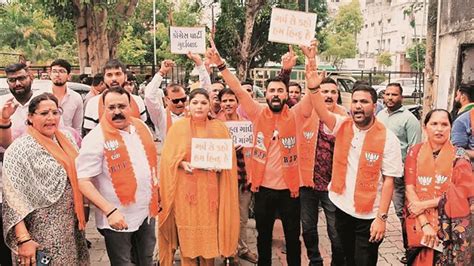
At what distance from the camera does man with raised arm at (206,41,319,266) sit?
4.13 meters

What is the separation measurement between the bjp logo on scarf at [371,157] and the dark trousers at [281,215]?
90 centimetres

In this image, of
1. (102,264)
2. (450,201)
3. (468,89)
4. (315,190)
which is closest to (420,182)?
(450,201)

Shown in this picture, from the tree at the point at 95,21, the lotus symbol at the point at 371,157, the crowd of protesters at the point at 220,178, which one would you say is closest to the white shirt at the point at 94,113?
the crowd of protesters at the point at 220,178

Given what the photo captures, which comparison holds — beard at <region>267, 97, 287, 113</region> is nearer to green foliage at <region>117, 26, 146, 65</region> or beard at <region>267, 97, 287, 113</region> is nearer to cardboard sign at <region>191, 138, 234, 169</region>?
cardboard sign at <region>191, 138, 234, 169</region>

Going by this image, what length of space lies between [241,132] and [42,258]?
2058mm

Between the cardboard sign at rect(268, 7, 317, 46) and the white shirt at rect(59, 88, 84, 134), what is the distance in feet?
7.90

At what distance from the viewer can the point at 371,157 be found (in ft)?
11.5

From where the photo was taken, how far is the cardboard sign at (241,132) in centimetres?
434

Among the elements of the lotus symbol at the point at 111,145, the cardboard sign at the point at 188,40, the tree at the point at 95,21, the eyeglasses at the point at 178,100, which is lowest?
the lotus symbol at the point at 111,145

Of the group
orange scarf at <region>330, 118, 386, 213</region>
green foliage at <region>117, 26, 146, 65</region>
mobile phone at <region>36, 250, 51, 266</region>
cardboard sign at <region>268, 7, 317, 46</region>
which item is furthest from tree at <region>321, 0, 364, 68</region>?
mobile phone at <region>36, 250, 51, 266</region>

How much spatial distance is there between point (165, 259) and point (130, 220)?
3.01 feet

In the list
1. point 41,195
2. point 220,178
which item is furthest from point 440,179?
point 41,195

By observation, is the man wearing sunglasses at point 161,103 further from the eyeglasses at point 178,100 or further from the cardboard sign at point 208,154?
the cardboard sign at point 208,154

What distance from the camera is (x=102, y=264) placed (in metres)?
4.83
